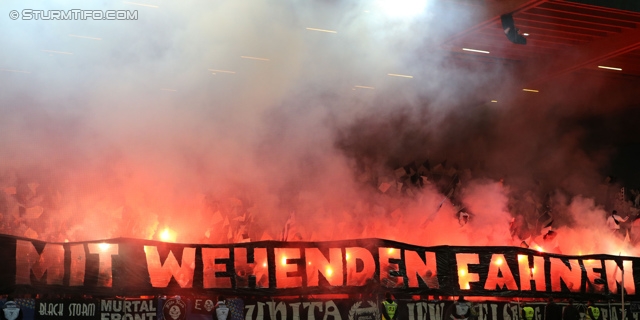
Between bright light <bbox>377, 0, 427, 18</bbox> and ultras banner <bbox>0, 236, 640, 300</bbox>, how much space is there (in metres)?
2.72

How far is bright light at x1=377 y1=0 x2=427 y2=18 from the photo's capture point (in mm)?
8656

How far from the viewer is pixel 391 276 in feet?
27.7

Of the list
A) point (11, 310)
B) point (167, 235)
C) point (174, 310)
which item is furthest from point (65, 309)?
point (167, 235)

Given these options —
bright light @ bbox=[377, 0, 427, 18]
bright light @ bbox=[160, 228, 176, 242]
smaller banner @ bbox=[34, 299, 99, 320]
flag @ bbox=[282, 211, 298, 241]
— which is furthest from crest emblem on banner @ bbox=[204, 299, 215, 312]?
bright light @ bbox=[377, 0, 427, 18]

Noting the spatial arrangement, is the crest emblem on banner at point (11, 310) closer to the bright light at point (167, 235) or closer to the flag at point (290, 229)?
the bright light at point (167, 235)

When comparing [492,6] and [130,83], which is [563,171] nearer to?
[492,6]

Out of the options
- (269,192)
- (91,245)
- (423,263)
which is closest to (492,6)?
(423,263)

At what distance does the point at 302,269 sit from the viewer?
812cm

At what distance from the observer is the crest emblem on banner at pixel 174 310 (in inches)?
296

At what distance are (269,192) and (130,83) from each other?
263 centimetres

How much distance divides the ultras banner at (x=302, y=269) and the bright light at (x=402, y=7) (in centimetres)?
272

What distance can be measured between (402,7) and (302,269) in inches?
130

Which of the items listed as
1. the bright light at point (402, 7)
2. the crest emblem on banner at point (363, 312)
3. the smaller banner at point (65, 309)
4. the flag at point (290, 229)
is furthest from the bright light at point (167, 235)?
the bright light at point (402, 7)

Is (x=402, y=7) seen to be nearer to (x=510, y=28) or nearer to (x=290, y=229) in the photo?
(x=510, y=28)
